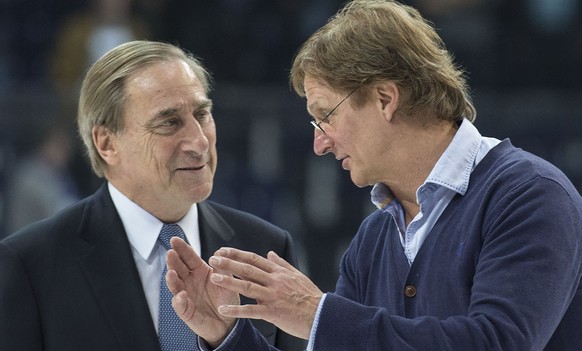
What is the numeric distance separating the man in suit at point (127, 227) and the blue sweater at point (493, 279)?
3.02 feet

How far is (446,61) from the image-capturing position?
3018 millimetres

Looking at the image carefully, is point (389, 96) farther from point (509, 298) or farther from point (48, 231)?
point (48, 231)

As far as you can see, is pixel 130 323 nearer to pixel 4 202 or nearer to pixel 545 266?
pixel 545 266

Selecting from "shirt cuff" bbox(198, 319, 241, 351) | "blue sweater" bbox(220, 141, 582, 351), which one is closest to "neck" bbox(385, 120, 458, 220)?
"blue sweater" bbox(220, 141, 582, 351)

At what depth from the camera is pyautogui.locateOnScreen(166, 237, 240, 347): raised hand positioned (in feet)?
9.60

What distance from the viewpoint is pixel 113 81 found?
3.60m

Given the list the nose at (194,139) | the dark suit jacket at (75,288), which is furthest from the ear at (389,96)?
the dark suit jacket at (75,288)

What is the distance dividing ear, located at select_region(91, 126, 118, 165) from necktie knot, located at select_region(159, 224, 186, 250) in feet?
1.06

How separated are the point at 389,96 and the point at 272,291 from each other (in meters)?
0.69

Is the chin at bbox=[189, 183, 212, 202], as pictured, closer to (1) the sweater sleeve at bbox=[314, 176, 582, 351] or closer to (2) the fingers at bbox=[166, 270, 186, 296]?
(2) the fingers at bbox=[166, 270, 186, 296]

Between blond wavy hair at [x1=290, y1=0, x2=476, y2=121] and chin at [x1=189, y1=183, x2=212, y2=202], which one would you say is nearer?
blond wavy hair at [x1=290, y1=0, x2=476, y2=121]

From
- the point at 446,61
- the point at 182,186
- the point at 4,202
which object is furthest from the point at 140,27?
the point at 446,61

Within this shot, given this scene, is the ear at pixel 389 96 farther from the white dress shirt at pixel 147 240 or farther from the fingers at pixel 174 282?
the white dress shirt at pixel 147 240

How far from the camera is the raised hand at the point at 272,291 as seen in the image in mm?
2568
